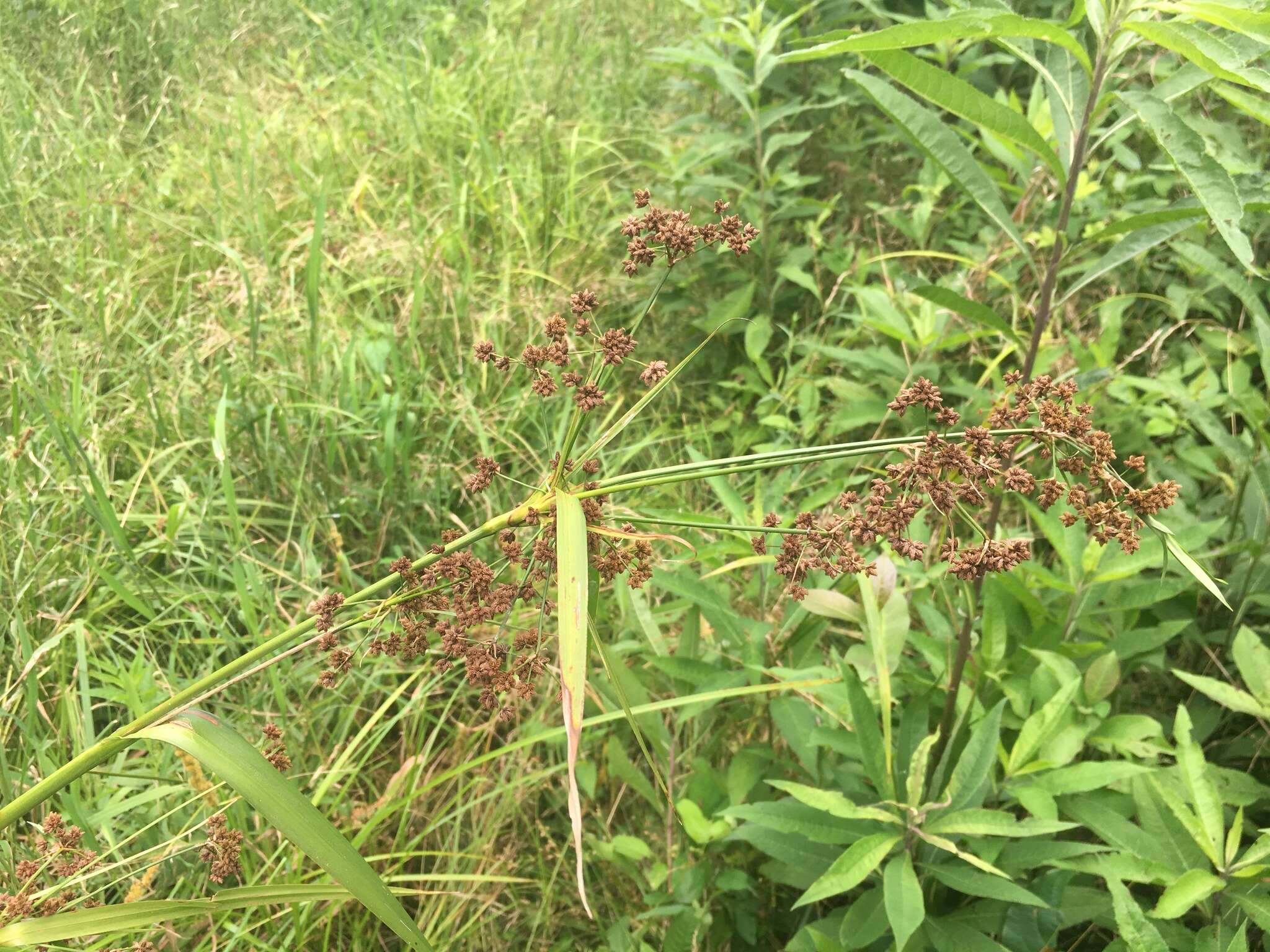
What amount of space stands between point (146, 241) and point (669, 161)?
176 centimetres

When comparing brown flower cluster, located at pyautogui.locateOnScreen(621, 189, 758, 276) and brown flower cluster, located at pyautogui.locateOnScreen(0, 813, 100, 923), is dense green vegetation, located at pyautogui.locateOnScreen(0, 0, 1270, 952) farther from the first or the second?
brown flower cluster, located at pyautogui.locateOnScreen(621, 189, 758, 276)

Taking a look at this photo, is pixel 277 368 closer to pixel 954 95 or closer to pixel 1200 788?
pixel 954 95

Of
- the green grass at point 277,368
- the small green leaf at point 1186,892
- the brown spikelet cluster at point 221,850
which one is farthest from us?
the green grass at point 277,368

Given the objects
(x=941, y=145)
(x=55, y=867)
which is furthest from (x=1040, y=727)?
(x=55, y=867)

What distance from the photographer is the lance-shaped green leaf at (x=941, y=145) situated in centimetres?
148

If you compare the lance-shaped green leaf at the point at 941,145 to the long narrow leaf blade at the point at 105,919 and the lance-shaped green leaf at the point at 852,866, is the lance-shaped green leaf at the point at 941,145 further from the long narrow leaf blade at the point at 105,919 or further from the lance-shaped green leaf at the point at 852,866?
the long narrow leaf blade at the point at 105,919

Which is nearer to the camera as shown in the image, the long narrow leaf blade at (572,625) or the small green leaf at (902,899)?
the long narrow leaf blade at (572,625)

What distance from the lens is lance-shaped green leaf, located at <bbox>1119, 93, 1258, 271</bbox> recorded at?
1138mm

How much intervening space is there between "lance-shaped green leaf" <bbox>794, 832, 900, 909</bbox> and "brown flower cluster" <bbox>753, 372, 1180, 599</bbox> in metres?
0.72

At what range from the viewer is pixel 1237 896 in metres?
1.47

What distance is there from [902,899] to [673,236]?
41.3 inches

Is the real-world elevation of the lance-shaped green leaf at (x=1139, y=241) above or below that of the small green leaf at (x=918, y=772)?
above

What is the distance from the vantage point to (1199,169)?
1224mm

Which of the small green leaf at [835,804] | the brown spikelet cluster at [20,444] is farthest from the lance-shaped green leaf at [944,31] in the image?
the brown spikelet cluster at [20,444]
